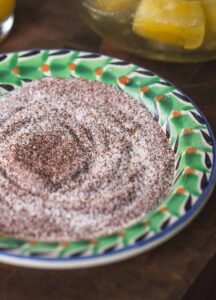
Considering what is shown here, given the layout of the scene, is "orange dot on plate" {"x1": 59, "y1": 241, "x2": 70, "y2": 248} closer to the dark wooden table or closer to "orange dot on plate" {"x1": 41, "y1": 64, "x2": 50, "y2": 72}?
the dark wooden table

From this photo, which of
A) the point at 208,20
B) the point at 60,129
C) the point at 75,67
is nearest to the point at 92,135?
the point at 60,129

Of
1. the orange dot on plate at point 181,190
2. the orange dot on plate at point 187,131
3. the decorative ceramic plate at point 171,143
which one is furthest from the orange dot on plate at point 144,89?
the orange dot on plate at point 181,190

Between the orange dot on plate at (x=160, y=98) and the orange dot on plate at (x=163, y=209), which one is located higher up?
the orange dot on plate at (x=160, y=98)

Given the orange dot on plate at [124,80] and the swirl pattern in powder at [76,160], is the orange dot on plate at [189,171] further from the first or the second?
the orange dot on plate at [124,80]

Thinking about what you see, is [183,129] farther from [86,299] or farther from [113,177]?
[86,299]

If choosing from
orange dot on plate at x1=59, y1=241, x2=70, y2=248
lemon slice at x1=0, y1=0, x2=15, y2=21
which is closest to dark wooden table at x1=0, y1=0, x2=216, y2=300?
orange dot on plate at x1=59, y1=241, x2=70, y2=248
